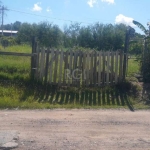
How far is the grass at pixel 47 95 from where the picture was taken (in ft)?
37.1

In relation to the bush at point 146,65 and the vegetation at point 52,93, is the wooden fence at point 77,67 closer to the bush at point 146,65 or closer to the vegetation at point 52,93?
the vegetation at point 52,93

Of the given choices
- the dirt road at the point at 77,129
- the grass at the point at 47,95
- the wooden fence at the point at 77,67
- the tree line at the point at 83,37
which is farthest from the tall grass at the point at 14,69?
the tree line at the point at 83,37

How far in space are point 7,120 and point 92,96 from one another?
437cm

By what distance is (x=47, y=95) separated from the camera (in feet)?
40.9

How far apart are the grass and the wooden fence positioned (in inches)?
14.6

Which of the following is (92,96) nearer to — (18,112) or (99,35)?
(18,112)

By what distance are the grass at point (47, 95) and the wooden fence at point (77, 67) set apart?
370mm

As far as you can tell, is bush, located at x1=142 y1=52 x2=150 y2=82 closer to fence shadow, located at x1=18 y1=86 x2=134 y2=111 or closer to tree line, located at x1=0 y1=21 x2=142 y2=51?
fence shadow, located at x1=18 y1=86 x2=134 y2=111

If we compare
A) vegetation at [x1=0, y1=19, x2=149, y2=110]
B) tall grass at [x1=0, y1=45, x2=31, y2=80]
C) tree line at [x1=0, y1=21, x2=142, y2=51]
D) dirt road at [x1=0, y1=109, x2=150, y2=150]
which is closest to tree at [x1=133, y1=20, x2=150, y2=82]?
vegetation at [x1=0, y1=19, x2=149, y2=110]

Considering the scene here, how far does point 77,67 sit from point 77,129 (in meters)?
5.51

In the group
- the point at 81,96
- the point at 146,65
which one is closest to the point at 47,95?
the point at 81,96

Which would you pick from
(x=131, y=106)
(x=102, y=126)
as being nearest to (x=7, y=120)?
(x=102, y=126)

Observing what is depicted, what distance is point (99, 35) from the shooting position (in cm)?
3766

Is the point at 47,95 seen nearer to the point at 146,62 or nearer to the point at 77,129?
the point at 77,129
